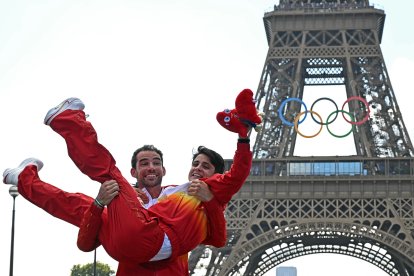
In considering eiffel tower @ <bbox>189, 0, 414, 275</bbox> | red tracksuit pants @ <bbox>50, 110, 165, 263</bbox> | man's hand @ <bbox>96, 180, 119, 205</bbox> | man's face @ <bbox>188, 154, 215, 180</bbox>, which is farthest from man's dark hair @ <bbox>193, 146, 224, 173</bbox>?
eiffel tower @ <bbox>189, 0, 414, 275</bbox>

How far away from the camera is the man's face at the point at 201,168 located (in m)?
11.8

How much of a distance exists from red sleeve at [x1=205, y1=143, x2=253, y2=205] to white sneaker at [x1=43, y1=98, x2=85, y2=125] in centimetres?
167

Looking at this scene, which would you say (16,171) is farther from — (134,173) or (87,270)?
(87,270)

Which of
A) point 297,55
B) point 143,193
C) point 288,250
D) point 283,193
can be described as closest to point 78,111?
point 143,193

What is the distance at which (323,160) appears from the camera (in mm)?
63344

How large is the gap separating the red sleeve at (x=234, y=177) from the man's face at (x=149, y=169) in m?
0.60

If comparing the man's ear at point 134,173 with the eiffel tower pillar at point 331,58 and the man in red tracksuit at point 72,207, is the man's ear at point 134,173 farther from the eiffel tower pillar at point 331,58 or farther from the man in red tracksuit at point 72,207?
Answer: the eiffel tower pillar at point 331,58

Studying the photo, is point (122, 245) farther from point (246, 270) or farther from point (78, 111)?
point (246, 270)

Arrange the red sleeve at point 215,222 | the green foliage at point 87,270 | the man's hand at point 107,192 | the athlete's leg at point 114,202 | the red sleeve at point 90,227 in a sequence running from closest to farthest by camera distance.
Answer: the athlete's leg at point 114,202
the man's hand at point 107,192
the red sleeve at point 90,227
the red sleeve at point 215,222
the green foliage at point 87,270

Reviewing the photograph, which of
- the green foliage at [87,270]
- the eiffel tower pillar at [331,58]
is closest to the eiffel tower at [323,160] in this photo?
the eiffel tower pillar at [331,58]

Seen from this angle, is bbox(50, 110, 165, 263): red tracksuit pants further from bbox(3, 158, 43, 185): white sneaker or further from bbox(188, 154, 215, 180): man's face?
bbox(188, 154, 215, 180): man's face

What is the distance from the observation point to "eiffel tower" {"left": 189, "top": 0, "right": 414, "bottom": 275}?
60688mm

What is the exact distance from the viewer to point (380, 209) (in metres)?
61.5

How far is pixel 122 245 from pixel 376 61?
183ft
